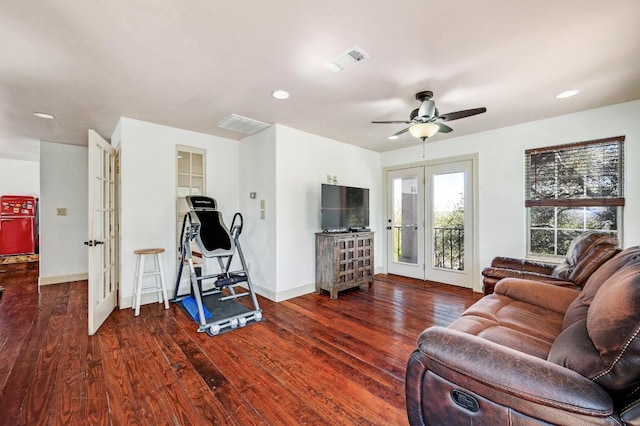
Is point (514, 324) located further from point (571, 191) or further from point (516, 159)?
point (516, 159)

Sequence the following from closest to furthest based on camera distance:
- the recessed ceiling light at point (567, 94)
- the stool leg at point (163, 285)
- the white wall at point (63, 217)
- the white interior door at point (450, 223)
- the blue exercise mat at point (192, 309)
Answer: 1. the recessed ceiling light at point (567, 94)
2. the blue exercise mat at point (192, 309)
3. the stool leg at point (163, 285)
4. the white interior door at point (450, 223)
5. the white wall at point (63, 217)

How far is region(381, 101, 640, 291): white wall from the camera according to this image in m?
3.12

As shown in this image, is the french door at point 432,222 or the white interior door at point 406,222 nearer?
the french door at point 432,222

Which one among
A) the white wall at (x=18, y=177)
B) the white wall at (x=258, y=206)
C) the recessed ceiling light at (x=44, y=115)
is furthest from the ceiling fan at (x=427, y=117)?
the white wall at (x=18, y=177)

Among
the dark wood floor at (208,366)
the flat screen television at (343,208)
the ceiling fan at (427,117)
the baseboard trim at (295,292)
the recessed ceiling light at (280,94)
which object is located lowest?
the dark wood floor at (208,366)

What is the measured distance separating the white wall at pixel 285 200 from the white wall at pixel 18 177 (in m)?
5.72

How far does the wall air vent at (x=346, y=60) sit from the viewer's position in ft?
6.93

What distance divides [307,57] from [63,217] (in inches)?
211

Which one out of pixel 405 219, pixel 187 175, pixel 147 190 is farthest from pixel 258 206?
pixel 405 219

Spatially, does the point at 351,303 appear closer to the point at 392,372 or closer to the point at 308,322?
the point at 308,322

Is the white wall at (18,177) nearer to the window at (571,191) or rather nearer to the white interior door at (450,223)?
the white interior door at (450,223)

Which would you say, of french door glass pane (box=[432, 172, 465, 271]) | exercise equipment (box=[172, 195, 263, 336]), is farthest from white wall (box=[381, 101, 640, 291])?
exercise equipment (box=[172, 195, 263, 336])

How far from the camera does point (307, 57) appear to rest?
2.19 m

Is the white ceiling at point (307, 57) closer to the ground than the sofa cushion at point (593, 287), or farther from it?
farther from it
